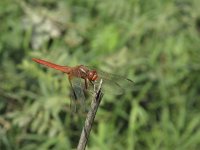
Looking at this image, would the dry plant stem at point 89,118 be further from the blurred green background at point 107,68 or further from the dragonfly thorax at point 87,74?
the blurred green background at point 107,68

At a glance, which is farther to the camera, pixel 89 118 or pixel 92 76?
pixel 92 76

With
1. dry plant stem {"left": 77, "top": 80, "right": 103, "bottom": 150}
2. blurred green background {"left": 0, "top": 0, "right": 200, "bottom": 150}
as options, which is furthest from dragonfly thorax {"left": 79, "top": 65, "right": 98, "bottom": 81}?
blurred green background {"left": 0, "top": 0, "right": 200, "bottom": 150}

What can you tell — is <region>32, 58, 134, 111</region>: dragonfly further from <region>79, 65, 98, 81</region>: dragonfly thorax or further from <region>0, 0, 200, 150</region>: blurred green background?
<region>0, 0, 200, 150</region>: blurred green background

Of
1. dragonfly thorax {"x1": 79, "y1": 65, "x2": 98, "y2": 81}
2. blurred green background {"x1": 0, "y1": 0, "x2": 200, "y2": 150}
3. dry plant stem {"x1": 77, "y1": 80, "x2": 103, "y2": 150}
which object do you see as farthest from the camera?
blurred green background {"x1": 0, "y1": 0, "x2": 200, "y2": 150}

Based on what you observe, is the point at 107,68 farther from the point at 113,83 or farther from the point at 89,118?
the point at 89,118

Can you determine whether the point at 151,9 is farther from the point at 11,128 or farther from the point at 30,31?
the point at 11,128

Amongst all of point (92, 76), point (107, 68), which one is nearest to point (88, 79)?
point (92, 76)

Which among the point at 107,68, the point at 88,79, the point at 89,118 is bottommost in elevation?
the point at 89,118
